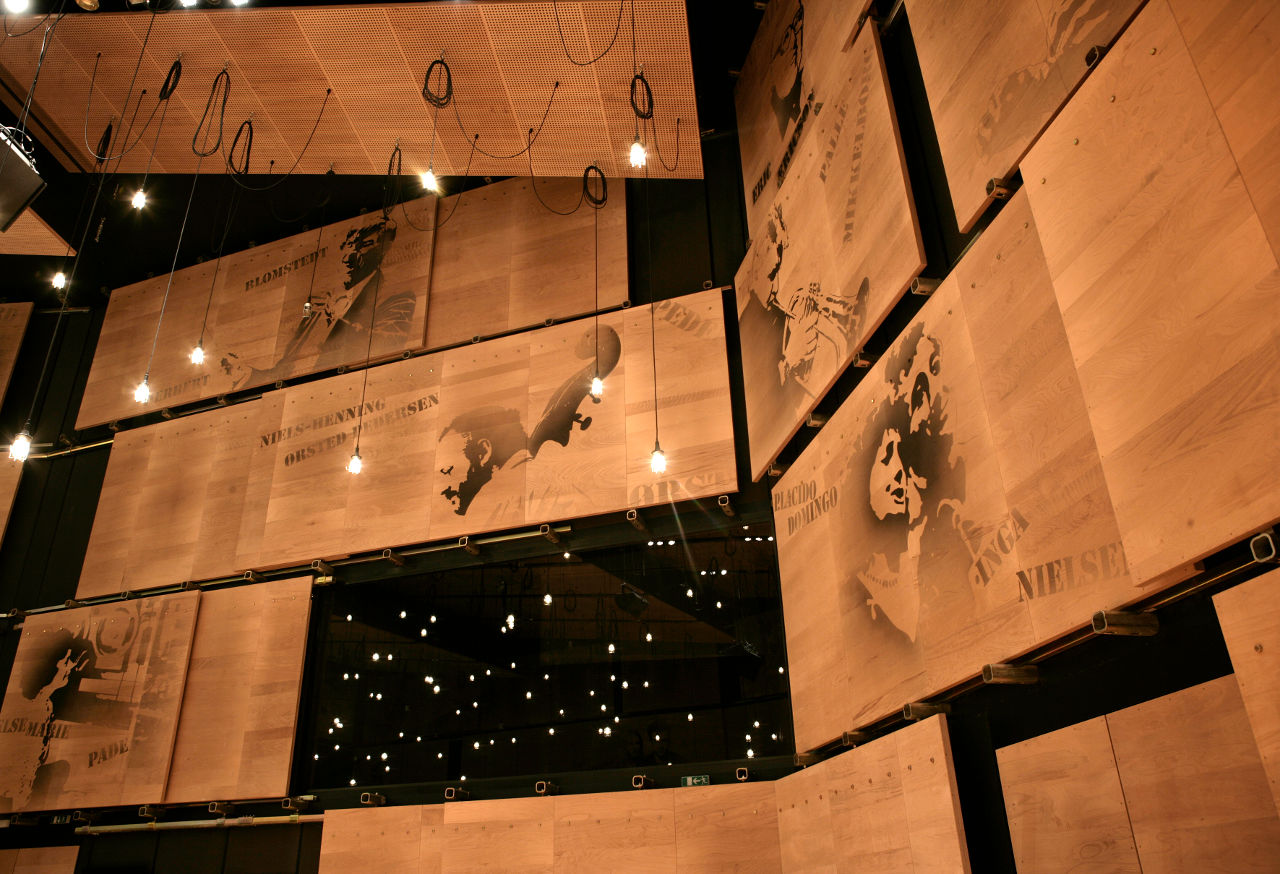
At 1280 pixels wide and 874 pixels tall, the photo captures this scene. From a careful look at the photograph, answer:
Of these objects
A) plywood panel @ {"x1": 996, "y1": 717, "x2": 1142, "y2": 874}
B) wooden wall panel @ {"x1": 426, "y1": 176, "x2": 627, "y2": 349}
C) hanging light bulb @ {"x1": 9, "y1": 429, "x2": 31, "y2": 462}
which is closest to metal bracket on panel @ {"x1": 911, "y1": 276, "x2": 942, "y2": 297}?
plywood panel @ {"x1": 996, "y1": 717, "x2": 1142, "y2": 874}

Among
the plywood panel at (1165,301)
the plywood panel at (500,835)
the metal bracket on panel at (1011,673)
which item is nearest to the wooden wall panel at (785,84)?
the plywood panel at (1165,301)

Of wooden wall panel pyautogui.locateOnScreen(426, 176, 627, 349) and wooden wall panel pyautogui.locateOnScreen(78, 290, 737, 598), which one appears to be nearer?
wooden wall panel pyautogui.locateOnScreen(78, 290, 737, 598)

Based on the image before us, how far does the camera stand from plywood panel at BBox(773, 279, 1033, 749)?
12.3 feet

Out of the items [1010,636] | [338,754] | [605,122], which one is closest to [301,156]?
[605,122]

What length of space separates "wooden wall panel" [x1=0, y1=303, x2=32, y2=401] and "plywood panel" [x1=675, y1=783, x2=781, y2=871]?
909 cm

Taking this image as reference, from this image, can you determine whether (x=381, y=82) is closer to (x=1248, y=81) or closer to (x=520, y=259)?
(x=520, y=259)

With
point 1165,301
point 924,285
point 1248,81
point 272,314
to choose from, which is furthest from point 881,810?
point 272,314

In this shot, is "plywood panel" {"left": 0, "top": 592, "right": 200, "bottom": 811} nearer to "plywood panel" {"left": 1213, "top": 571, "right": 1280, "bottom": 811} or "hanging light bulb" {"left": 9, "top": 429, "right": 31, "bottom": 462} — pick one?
"hanging light bulb" {"left": 9, "top": 429, "right": 31, "bottom": 462}

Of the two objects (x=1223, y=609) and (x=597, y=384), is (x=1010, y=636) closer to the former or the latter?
(x=1223, y=609)

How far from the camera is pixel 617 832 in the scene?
5660 mm

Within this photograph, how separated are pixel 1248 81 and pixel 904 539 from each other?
7.90ft

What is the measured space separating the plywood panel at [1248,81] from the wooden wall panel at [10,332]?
37.4 feet

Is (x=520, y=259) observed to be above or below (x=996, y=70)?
above

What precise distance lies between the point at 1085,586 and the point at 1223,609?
25.4 inches
